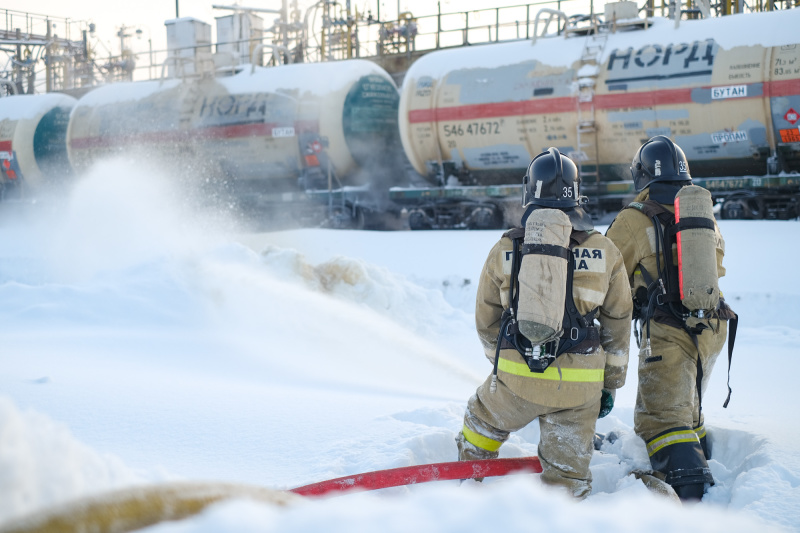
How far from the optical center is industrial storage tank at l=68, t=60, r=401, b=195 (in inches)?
574

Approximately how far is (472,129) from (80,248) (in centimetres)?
667

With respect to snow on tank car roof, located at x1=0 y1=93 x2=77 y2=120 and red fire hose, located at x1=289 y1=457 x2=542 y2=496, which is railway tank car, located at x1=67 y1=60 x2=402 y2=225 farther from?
red fire hose, located at x1=289 y1=457 x2=542 y2=496

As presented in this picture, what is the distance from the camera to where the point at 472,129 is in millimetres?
12531

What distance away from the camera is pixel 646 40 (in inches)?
442

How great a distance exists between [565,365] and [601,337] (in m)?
0.31

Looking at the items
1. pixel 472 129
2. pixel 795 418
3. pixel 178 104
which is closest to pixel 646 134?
pixel 472 129

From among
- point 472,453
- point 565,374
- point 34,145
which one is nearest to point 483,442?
point 472,453

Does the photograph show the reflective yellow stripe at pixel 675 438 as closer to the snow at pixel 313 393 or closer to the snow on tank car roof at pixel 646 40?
the snow at pixel 313 393

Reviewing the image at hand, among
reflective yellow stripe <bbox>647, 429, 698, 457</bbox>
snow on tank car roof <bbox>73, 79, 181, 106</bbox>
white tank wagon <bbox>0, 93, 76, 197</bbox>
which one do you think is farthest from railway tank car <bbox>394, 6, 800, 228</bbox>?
white tank wagon <bbox>0, 93, 76, 197</bbox>

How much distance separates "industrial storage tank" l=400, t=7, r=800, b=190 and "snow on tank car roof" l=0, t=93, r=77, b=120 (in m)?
12.0

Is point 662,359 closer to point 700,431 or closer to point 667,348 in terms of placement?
point 667,348

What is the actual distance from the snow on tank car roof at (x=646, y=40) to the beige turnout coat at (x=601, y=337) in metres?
8.91

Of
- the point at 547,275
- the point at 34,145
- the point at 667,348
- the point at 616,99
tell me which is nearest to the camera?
the point at 547,275

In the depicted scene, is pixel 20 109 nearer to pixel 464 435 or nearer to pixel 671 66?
pixel 671 66
